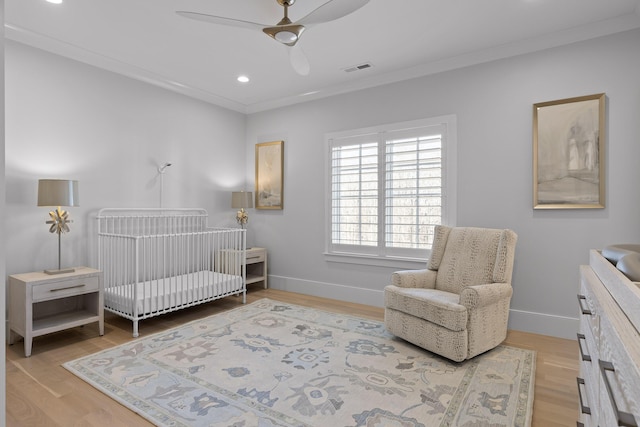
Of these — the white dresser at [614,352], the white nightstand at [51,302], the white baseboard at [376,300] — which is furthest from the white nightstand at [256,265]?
the white dresser at [614,352]

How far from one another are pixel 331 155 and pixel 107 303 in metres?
2.93

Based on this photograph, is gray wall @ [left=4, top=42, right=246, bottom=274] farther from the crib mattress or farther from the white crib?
the crib mattress

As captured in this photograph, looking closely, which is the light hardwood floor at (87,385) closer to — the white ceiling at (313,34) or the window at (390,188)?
the window at (390,188)

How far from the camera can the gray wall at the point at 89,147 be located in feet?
10.1

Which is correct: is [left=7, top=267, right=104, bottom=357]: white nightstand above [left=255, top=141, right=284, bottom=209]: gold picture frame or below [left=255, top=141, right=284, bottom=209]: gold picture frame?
below

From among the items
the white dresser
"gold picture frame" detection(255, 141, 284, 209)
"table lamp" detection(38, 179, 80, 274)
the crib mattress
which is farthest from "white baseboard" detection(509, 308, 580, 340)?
"table lamp" detection(38, 179, 80, 274)

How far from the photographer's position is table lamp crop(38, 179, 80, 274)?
2949 mm

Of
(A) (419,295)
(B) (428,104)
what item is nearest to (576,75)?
(B) (428,104)

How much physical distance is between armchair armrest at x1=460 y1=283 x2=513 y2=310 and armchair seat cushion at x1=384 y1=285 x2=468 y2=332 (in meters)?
0.06

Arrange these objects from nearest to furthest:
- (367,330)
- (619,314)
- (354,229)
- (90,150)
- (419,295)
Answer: (619,314) → (419,295) → (367,330) → (90,150) → (354,229)

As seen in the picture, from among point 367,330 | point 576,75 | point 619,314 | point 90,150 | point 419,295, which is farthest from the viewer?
point 90,150

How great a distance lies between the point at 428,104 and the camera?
3752 millimetres

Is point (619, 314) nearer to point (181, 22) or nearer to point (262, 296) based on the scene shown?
point (181, 22)

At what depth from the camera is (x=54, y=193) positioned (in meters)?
2.96
